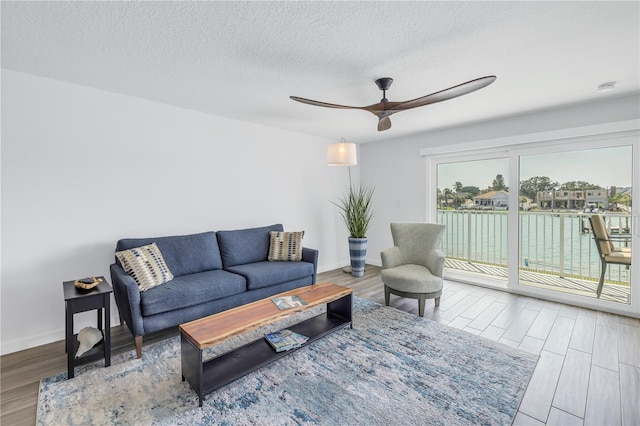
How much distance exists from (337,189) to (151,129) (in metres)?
3.23

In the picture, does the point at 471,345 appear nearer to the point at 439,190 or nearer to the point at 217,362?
the point at 217,362

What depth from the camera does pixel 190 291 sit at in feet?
8.88

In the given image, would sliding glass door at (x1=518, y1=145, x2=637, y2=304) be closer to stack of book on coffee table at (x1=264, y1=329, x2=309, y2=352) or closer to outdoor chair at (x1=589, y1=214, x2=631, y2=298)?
outdoor chair at (x1=589, y1=214, x2=631, y2=298)

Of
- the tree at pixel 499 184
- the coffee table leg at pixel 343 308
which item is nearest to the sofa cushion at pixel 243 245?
the coffee table leg at pixel 343 308

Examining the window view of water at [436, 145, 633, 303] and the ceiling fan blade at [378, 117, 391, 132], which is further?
the window view of water at [436, 145, 633, 303]

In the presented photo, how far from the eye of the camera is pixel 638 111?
316cm

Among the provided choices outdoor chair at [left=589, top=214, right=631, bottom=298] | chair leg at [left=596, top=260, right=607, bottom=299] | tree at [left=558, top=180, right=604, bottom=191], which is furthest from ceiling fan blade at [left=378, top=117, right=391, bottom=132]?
chair leg at [left=596, top=260, right=607, bottom=299]

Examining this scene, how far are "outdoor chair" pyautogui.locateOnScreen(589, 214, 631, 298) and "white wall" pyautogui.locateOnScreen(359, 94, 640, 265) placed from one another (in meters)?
1.21

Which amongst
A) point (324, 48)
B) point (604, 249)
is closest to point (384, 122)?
point (324, 48)

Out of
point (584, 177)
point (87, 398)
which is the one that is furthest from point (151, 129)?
point (584, 177)

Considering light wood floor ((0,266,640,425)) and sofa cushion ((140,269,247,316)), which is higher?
sofa cushion ((140,269,247,316))

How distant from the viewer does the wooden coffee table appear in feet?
6.24

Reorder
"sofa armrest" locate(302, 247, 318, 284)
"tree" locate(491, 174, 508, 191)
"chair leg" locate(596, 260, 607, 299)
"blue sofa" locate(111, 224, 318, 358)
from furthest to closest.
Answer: "tree" locate(491, 174, 508, 191)
"sofa armrest" locate(302, 247, 318, 284)
"chair leg" locate(596, 260, 607, 299)
"blue sofa" locate(111, 224, 318, 358)

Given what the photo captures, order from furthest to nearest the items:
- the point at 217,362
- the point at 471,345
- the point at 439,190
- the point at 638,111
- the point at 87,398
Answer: the point at 439,190, the point at 638,111, the point at 471,345, the point at 217,362, the point at 87,398
